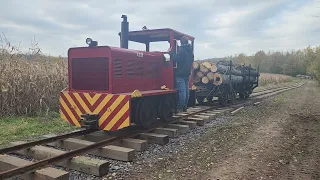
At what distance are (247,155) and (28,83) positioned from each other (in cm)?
648

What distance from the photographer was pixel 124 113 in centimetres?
539

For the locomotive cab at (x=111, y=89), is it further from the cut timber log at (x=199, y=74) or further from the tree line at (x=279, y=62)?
the tree line at (x=279, y=62)

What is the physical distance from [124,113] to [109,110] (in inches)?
12.8

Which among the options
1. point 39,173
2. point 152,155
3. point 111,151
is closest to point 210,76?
point 152,155

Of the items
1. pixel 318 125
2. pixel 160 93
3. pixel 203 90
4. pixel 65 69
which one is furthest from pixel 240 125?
pixel 65 69

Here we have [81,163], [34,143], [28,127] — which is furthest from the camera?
[28,127]

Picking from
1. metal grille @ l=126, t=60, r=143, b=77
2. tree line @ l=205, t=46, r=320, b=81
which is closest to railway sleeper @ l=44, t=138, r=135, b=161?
metal grille @ l=126, t=60, r=143, b=77

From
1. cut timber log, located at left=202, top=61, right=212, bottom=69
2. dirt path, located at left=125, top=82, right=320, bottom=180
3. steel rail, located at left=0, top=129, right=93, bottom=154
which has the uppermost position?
cut timber log, located at left=202, top=61, right=212, bottom=69

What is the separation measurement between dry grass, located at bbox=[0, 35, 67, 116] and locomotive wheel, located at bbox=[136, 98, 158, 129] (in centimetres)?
363

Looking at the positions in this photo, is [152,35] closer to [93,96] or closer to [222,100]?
[93,96]

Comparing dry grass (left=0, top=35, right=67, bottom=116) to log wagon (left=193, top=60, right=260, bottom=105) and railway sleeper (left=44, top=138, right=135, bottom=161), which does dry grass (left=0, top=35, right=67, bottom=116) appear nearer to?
railway sleeper (left=44, top=138, right=135, bottom=161)

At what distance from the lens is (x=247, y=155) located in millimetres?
5277

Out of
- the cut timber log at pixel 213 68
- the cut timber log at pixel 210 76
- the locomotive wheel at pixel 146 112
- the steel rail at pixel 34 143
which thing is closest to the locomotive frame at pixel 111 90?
the locomotive wheel at pixel 146 112

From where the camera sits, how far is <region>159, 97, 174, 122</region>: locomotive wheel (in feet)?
23.0
